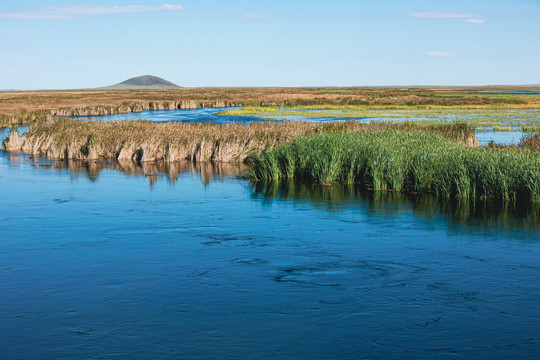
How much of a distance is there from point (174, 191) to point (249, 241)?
28.8 ft

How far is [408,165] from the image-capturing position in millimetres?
24062

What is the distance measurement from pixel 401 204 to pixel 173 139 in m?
16.6

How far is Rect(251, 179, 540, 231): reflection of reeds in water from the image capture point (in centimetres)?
1870

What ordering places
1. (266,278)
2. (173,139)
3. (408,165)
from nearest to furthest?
(266,278) < (408,165) < (173,139)

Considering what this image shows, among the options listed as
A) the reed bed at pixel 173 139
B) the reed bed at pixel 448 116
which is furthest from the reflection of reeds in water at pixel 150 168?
the reed bed at pixel 448 116

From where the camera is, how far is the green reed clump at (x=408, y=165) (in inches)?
826

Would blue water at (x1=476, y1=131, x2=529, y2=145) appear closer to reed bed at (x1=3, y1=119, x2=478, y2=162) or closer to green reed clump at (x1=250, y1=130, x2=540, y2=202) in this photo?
reed bed at (x1=3, y1=119, x2=478, y2=162)

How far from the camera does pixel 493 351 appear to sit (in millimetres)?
9539

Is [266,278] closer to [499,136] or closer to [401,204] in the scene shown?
[401,204]

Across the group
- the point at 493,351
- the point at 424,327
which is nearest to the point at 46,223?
the point at 424,327

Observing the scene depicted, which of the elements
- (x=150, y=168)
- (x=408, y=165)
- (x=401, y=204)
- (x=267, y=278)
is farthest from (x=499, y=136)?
(x=267, y=278)

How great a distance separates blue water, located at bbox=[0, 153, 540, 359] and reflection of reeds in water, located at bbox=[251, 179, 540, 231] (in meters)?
0.11

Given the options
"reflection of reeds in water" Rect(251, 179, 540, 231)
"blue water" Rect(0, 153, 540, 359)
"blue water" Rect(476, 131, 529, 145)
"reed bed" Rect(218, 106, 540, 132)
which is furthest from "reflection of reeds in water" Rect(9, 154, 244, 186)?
"reed bed" Rect(218, 106, 540, 132)

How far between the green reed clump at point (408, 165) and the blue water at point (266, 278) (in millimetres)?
1200
